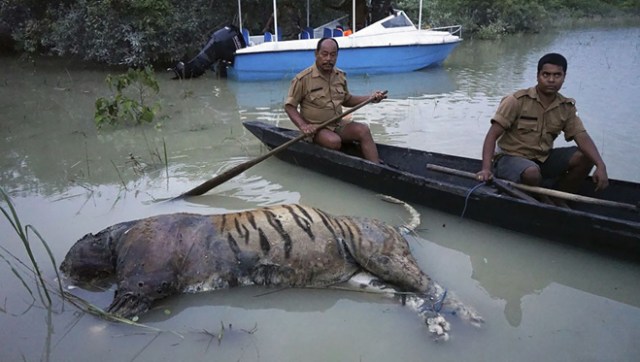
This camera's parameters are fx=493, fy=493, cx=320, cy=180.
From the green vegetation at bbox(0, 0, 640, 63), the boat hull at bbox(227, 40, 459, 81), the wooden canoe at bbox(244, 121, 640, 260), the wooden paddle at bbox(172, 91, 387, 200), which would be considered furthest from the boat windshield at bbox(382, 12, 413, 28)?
the wooden paddle at bbox(172, 91, 387, 200)

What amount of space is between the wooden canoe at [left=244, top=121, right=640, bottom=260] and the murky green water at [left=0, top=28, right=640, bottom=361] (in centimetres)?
16

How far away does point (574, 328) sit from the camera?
3225 mm

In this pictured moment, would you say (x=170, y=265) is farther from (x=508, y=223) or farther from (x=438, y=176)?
(x=438, y=176)

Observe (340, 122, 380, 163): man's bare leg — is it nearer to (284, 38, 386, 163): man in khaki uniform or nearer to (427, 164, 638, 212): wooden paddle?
(284, 38, 386, 163): man in khaki uniform

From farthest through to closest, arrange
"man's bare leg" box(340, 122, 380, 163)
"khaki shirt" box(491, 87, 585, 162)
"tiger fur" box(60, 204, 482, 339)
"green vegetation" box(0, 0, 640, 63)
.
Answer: "green vegetation" box(0, 0, 640, 63)
"man's bare leg" box(340, 122, 380, 163)
"khaki shirt" box(491, 87, 585, 162)
"tiger fur" box(60, 204, 482, 339)

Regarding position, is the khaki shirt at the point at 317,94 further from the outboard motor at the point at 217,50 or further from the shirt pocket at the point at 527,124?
the outboard motor at the point at 217,50

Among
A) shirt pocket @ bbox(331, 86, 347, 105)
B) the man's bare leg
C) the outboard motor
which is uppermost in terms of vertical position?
the outboard motor

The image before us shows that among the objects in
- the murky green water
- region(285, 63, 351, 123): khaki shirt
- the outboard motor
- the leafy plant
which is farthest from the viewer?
the outboard motor

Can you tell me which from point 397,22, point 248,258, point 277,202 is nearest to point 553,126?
point 277,202

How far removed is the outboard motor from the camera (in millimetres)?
11227

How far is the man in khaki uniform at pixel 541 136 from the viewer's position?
167 inches

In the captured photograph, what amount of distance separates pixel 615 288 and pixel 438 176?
6.92 feet

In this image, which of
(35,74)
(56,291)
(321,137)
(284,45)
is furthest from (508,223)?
(35,74)

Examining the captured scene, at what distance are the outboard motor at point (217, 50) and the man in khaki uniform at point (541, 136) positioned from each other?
808cm
